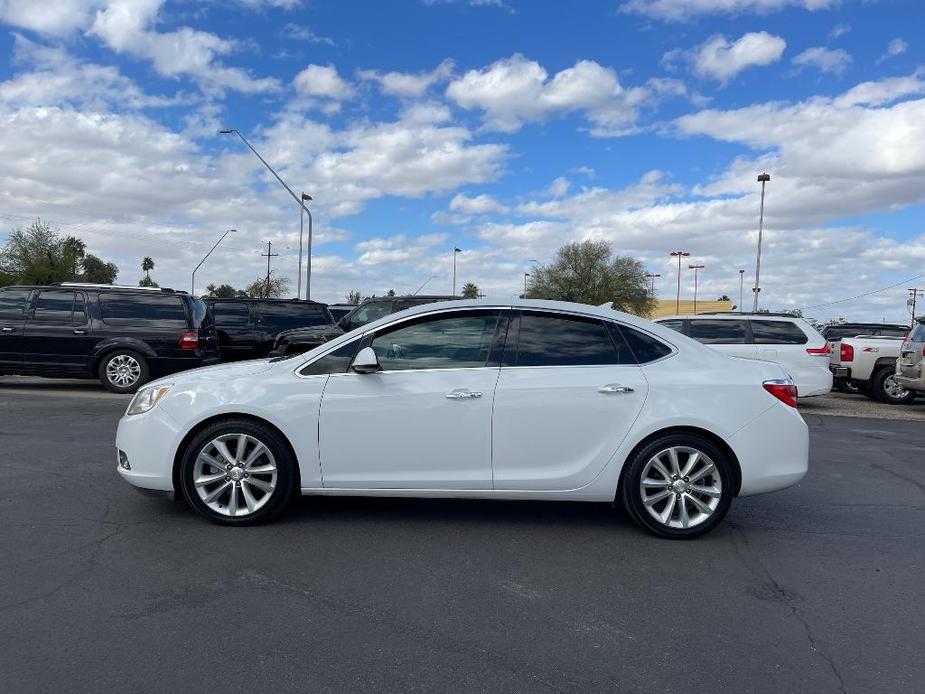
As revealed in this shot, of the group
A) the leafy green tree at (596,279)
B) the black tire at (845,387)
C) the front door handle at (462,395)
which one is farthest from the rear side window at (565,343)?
the leafy green tree at (596,279)

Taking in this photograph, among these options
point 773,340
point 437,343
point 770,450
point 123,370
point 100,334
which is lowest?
point 123,370

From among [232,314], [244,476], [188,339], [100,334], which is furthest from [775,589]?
[232,314]

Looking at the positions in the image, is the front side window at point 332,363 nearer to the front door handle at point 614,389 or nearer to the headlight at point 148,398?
the headlight at point 148,398

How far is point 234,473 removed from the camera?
5082mm

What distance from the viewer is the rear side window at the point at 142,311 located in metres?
12.4

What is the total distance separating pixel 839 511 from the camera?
5.97m

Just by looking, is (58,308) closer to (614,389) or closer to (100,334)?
(100,334)

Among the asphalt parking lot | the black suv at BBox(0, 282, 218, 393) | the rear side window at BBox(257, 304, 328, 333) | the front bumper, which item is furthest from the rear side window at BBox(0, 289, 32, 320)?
the front bumper

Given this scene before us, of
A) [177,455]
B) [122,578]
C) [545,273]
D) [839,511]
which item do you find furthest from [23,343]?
[545,273]

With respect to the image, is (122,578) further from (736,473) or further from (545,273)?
(545,273)

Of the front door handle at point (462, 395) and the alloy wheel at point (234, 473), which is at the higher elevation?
the front door handle at point (462, 395)

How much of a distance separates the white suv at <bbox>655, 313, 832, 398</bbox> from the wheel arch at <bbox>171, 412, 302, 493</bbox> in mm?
8844

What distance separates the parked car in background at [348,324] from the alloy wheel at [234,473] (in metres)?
9.04

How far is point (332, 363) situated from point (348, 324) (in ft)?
30.9
